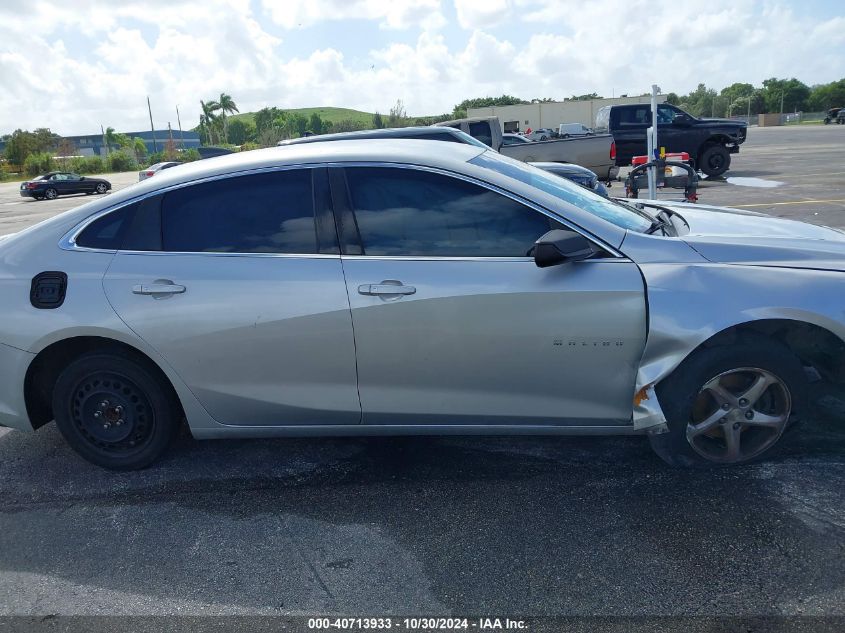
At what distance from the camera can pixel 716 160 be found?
19969mm

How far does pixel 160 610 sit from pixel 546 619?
4.87ft

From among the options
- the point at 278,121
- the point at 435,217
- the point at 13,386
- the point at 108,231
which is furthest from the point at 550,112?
the point at 13,386

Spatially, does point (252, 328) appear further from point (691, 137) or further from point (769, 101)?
point (769, 101)

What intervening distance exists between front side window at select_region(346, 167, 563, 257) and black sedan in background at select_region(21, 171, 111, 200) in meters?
37.9

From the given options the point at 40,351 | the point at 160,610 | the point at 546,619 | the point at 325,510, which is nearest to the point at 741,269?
the point at 546,619

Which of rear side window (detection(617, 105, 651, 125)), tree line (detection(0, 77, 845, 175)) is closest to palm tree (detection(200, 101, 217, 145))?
tree line (detection(0, 77, 845, 175))

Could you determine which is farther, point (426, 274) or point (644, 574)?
point (426, 274)

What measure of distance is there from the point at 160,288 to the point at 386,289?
3.74 feet

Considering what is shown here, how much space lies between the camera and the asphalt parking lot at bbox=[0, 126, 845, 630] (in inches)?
110

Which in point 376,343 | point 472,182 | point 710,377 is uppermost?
point 472,182

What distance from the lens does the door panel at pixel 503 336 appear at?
3.35 m

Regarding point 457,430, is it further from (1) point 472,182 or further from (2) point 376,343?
(1) point 472,182

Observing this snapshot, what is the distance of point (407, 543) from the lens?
3152 millimetres

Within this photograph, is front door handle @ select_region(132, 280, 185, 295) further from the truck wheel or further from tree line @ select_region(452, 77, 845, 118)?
tree line @ select_region(452, 77, 845, 118)
